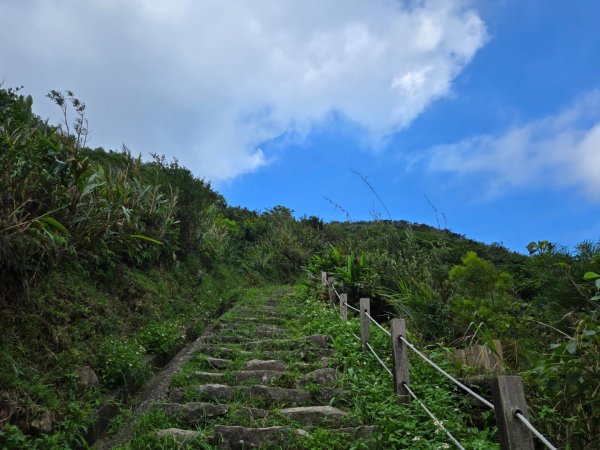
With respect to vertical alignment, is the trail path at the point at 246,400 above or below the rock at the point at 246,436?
above

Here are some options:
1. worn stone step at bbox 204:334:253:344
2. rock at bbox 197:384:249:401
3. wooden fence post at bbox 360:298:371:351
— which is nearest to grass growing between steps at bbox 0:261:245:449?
worn stone step at bbox 204:334:253:344

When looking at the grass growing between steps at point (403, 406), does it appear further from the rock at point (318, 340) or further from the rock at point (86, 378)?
the rock at point (86, 378)

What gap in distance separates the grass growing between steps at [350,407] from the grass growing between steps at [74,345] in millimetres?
545

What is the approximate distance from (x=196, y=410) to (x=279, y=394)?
77cm

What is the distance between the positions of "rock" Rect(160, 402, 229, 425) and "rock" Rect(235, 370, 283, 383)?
721 mm

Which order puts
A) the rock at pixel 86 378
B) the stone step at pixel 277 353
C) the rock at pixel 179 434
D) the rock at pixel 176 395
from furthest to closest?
the stone step at pixel 277 353 → the rock at pixel 176 395 → the rock at pixel 86 378 → the rock at pixel 179 434

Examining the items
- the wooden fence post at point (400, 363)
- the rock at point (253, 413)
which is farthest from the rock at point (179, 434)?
the wooden fence post at point (400, 363)

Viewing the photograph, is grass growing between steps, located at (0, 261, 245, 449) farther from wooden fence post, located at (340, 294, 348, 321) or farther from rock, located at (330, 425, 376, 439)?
wooden fence post, located at (340, 294, 348, 321)

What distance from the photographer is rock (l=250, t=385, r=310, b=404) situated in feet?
13.9

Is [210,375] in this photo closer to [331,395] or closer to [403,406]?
[331,395]

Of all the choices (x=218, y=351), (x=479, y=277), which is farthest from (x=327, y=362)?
(x=479, y=277)

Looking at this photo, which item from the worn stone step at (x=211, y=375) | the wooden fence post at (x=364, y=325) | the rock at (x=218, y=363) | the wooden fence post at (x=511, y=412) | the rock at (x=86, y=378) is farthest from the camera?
the wooden fence post at (x=364, y=325)

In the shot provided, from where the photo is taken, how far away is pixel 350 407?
4.09 m

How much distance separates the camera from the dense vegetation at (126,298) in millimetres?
3270
